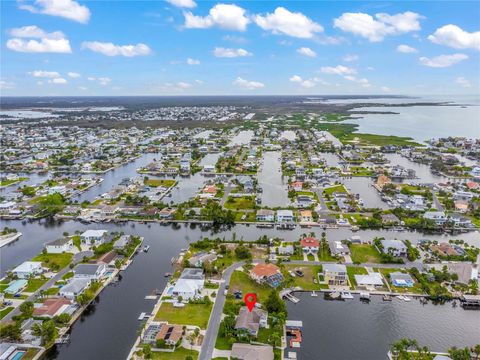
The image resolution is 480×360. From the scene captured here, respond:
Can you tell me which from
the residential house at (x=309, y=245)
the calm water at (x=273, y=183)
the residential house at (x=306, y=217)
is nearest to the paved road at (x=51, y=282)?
the residential house at (x=309, y=245)

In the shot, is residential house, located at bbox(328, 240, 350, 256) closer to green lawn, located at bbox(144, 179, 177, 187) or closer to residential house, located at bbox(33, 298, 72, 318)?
residential house, located at bbox(33, 298, 72, 318)

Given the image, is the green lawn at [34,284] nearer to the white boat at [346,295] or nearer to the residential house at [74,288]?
the residential house at [74,288]

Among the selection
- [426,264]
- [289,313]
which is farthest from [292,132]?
[289,313]

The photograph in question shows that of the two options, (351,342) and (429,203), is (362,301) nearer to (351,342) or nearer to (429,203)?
(351,342)

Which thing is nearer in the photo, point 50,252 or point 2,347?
point 2,347

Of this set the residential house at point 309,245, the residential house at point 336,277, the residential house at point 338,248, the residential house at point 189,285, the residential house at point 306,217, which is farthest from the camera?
the residential house at point 306,217

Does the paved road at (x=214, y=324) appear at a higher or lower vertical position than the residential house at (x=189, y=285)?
lower

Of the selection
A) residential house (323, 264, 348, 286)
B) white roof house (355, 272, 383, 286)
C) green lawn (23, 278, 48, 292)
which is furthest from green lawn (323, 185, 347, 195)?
green lawn (23, 278, 48, 292)
